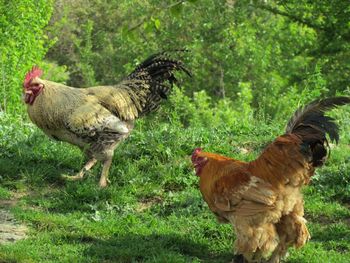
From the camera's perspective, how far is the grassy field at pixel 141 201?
5.83 m

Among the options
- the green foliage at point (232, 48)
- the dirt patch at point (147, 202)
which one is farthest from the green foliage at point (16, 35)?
the dirt patch at point (147, 202)

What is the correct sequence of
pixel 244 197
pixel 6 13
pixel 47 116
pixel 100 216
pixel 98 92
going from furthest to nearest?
1. pixel 6 13
2. pixel 98 92
3. pixel 47 116
4. pixel 100 216
5. pixel 244 197

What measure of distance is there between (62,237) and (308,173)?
8.80 ft

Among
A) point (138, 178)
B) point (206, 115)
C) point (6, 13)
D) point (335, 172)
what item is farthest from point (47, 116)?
point (206, 115)

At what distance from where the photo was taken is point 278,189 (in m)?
5.29

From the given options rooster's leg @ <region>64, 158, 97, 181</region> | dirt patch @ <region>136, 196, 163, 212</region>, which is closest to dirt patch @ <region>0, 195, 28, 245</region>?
rooster's leg @ <region>64, 158, 97, 181</region>

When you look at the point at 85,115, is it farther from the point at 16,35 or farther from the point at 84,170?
the point at 16,35

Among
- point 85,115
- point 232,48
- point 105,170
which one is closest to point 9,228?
point 105,170

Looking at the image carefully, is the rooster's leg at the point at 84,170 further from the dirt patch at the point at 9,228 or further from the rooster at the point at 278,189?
the rooster at the point at 278,189

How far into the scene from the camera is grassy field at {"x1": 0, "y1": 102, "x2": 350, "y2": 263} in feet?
19.1

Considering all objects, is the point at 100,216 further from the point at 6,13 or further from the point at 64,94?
the point at 6,13

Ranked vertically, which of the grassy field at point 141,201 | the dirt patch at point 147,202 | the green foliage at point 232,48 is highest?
the grassy field at point 141,201

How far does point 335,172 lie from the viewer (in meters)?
7.68

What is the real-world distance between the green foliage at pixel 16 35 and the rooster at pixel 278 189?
1035cm
